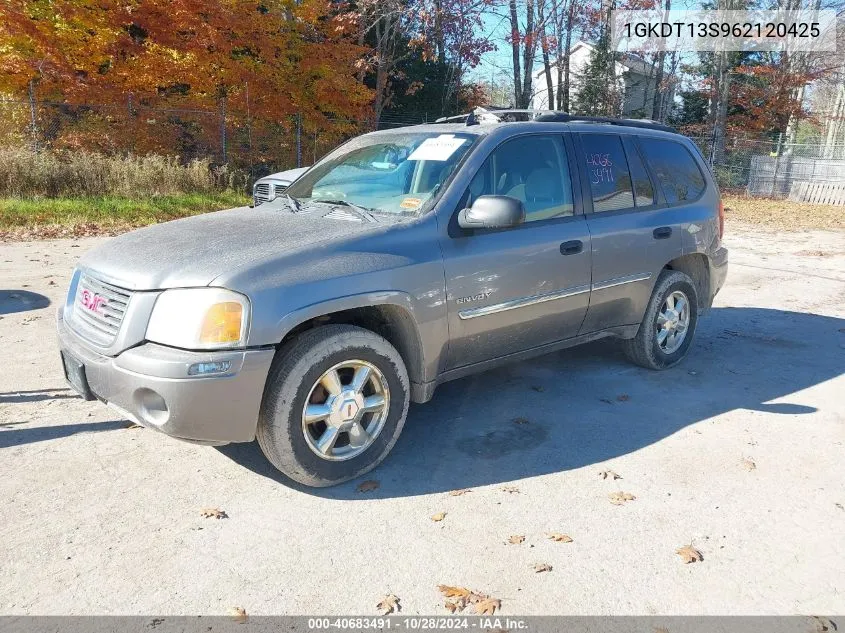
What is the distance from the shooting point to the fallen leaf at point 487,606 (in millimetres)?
2715

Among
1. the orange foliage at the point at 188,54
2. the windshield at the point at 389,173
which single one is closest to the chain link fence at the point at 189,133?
the orange foliage at the point at 188,54

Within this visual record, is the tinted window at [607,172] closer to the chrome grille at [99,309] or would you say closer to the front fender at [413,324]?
the front fender at [413,324]

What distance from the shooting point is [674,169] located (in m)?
5.57

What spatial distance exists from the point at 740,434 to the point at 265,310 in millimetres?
3137

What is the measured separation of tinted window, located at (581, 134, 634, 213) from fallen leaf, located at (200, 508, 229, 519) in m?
3.09

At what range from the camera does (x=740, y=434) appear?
441 centimetres

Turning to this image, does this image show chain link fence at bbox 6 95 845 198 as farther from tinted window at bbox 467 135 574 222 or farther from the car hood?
tinted window at bbox 467 135 574 222

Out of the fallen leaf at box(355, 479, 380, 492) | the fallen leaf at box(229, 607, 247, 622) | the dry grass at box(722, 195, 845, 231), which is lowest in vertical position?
the dry grass at box(722, 195, 845, 231)

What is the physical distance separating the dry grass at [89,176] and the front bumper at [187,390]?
1284cm

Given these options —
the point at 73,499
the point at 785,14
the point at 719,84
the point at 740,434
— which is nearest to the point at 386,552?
the point at 73,499

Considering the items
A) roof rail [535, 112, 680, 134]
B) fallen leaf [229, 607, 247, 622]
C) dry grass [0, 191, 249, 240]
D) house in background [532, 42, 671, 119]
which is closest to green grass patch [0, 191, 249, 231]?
dry grass [0, 191, 249, 240]

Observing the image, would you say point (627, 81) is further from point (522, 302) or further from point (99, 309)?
point (99, 309)

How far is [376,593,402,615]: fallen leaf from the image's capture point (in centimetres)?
271

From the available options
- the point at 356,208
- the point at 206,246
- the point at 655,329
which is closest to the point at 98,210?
the point at 356,208
